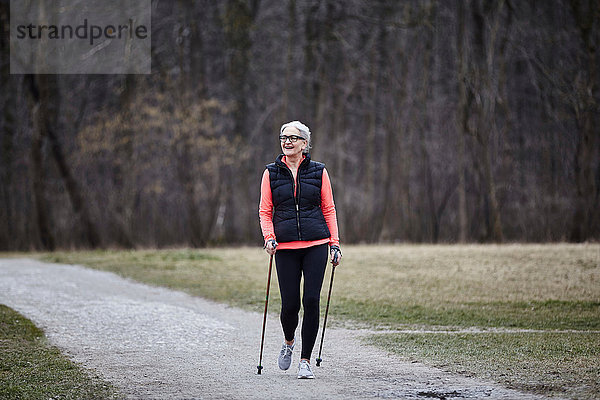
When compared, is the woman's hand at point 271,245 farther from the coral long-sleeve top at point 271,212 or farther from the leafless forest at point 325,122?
the leafless forest at point 325,122

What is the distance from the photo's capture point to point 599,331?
10.9 meters

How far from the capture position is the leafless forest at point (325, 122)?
97.6ft

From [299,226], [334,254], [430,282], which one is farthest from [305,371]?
[430,282]

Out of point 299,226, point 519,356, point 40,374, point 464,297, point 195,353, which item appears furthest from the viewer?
point 464,297

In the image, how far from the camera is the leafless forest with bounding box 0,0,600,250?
97.6ft

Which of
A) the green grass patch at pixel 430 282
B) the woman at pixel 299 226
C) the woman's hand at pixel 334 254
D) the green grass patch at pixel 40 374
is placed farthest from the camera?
the green grass patch at pixel 430 282

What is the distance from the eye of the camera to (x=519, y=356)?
8664 millimetres

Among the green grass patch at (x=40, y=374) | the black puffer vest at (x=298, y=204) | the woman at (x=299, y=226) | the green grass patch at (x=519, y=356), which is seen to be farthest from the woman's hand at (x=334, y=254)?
the green grass patch at (x=40, y=374)

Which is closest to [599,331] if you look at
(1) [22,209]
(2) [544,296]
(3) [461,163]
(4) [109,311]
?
(2) [544,296]

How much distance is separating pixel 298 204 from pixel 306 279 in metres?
0.67

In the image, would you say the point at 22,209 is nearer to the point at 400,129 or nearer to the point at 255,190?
the point at 255,190

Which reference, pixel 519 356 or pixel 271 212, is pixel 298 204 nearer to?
pixel 271 212

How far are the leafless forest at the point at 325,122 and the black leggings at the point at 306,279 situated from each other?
22.0m

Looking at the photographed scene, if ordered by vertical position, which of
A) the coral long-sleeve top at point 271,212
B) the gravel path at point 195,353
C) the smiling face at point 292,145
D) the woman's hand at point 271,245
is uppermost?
the smiling face at point 292,145
